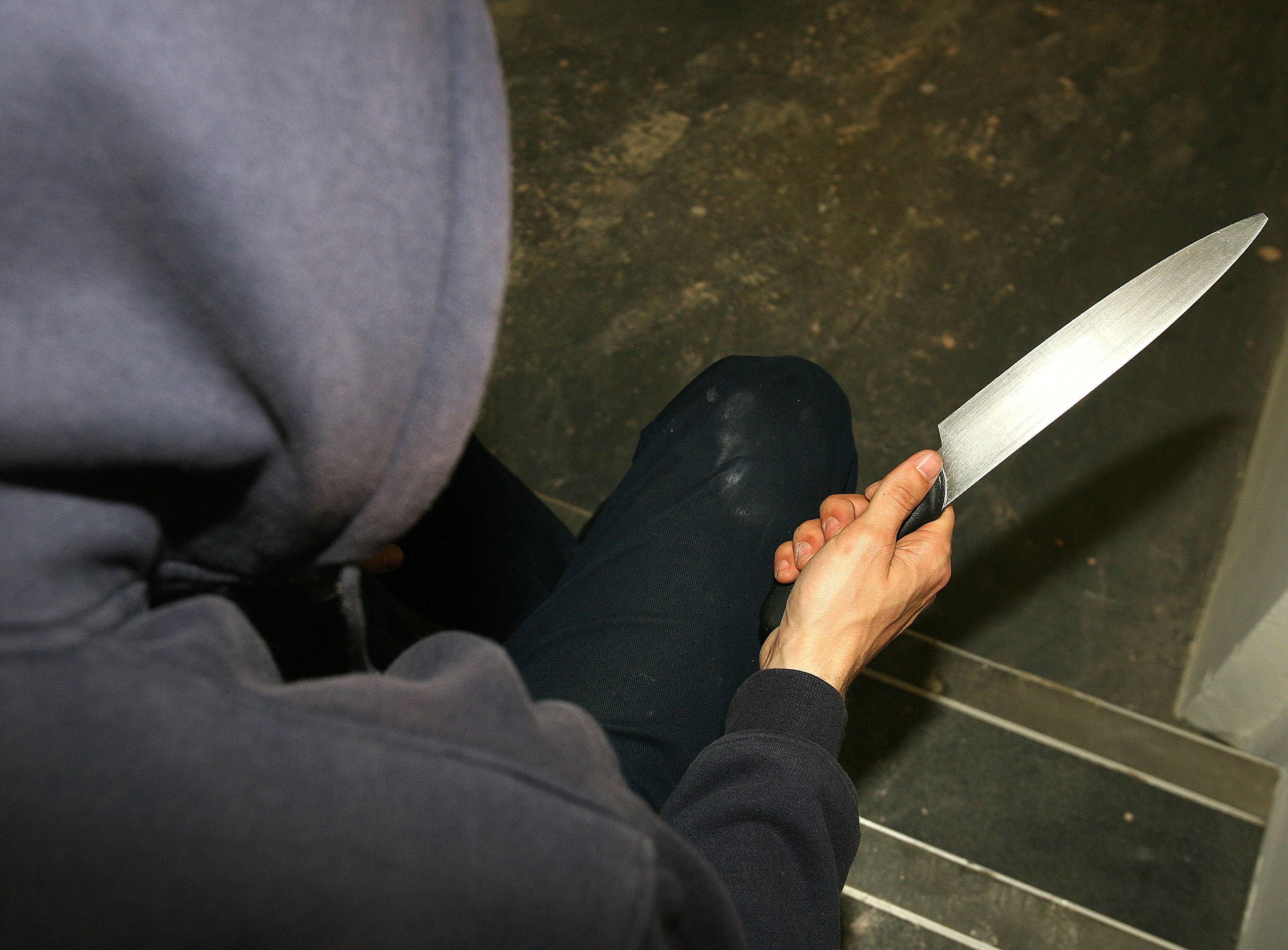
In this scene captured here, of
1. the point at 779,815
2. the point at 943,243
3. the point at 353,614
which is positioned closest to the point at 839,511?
the point at 779,815

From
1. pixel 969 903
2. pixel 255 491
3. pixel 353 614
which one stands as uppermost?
pixel 255 491

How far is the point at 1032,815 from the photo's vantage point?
3.31 ft

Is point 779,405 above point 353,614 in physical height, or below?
below

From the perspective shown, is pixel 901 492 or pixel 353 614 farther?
pixel 901 492

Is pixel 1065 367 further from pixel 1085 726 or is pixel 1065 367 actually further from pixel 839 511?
pixel 1085 726

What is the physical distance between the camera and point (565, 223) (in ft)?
4.68

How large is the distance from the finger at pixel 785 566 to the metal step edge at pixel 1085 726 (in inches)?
16.8

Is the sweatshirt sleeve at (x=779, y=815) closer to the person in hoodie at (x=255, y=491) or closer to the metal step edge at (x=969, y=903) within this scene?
the person in hoodie at (x=255, y=491)

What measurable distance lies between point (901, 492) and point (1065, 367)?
19 centimetres

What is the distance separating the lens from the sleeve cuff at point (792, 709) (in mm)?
573

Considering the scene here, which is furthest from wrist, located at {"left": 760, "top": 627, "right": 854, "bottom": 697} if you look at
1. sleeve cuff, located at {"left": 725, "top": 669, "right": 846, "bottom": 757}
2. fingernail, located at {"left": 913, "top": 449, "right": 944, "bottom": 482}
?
fingernail, located at {"left": 913, "top": 449, "right": 944, "bottom": 482}

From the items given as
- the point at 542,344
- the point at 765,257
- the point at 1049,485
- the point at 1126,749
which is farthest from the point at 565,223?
the point at 1126,749

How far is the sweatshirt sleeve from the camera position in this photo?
1.58 feet

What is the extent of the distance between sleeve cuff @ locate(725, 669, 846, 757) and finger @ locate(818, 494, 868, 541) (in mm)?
163
